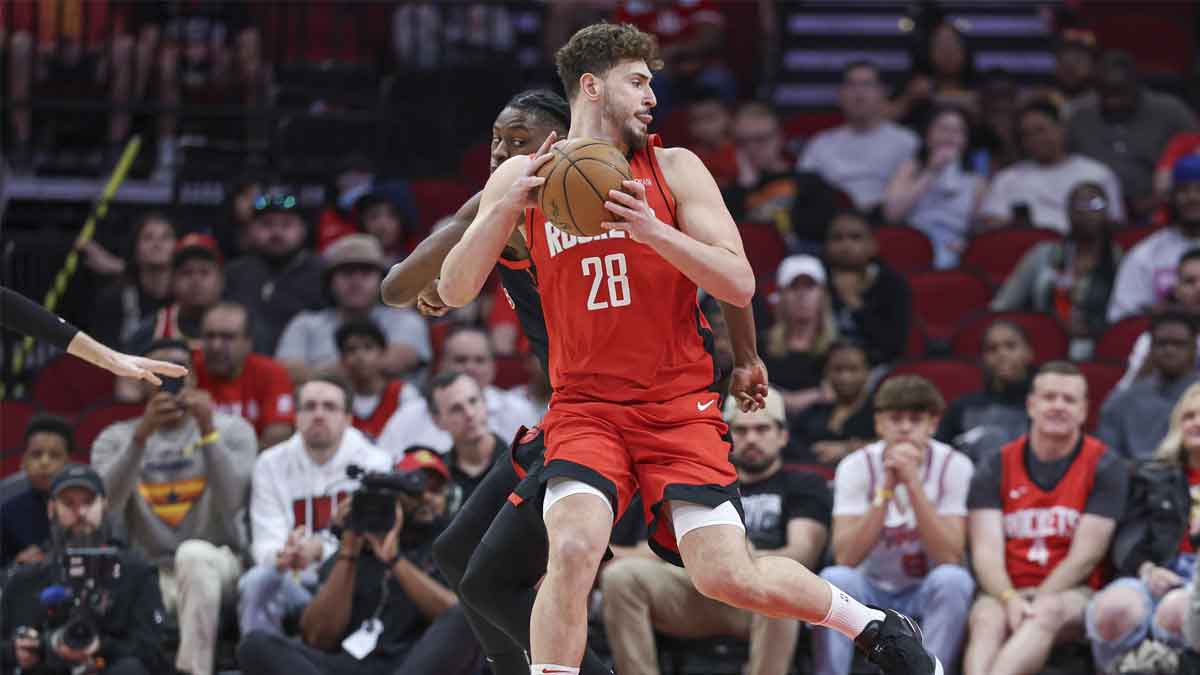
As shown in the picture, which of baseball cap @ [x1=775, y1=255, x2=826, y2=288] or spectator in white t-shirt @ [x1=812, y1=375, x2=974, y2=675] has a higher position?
baseball cap @ [x1=775, y1=255, x2=826, y2=288]

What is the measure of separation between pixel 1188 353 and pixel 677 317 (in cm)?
457

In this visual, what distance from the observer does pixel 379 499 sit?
740 cm

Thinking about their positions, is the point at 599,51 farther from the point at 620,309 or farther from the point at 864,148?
the point at 864,148

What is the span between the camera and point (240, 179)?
12.1 metres

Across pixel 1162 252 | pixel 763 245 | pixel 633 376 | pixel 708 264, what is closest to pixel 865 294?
pixel 763 245

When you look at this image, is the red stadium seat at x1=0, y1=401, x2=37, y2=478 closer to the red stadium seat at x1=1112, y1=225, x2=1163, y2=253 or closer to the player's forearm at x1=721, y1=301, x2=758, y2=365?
the player's forearm at x1=721, y1=301, x2=758, y2=365

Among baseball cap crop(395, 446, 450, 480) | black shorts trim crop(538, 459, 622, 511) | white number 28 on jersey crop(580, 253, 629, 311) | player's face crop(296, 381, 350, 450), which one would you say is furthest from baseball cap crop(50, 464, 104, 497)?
white number 28 on jersey crop(580, 253, 629, 311)

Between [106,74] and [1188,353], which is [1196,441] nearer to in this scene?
[1188,353]

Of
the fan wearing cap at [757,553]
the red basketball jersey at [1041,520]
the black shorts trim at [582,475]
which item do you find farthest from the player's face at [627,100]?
the red basketball jersey at [1041,520]

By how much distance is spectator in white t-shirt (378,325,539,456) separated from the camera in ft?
28.6

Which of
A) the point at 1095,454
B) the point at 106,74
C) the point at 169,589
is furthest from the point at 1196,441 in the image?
the point at 106,74

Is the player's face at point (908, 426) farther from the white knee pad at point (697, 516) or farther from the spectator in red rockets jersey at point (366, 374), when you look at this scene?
the white knee pad at point (697, 516)

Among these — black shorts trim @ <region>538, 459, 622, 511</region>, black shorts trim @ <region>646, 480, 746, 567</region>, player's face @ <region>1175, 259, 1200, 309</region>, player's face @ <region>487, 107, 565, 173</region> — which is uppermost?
player's face @ <region>487, 107, 565, 173</region>

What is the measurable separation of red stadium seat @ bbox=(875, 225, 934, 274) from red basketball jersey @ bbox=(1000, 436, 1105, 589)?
3506 millimetres
